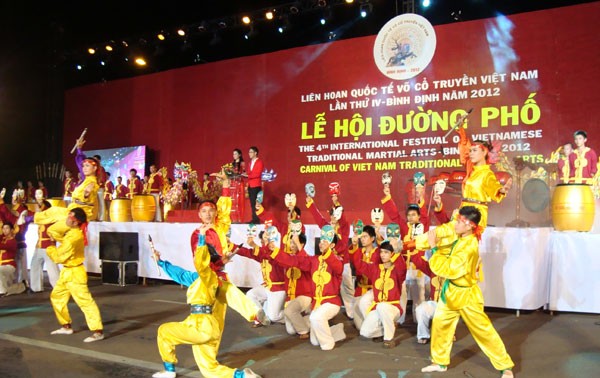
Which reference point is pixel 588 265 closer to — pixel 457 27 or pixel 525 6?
pixel 457 27

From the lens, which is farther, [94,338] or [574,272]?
[574,272]

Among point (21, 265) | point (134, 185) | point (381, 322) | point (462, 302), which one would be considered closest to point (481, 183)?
point (462, 302)

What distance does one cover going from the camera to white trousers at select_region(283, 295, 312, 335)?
5.28m

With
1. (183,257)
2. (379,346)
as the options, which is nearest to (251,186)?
(183,257)

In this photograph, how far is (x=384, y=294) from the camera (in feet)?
16.6

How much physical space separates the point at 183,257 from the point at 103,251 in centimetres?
165

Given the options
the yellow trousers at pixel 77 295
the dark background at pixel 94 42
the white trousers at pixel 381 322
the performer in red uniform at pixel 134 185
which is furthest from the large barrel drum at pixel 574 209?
the performer in red uniform at pixel 134 185

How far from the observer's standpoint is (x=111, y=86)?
13875 millimetres

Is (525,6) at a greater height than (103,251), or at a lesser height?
greater

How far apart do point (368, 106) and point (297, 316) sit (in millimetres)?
5848

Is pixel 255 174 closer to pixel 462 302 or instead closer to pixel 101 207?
pixel 101 207

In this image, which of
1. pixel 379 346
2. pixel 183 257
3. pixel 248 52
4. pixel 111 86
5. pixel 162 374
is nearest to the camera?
pixel 162 374

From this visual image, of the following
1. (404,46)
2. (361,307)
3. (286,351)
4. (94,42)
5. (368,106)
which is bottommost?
(286,351)

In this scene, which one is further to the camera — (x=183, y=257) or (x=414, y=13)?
(x=414, y=13)
